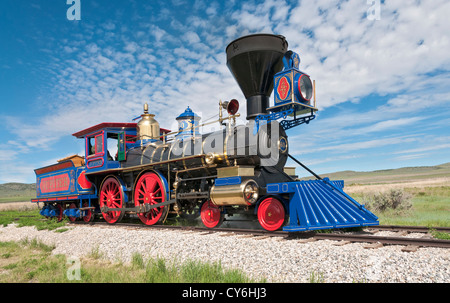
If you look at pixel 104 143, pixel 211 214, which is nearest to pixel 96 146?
pixel 104 143

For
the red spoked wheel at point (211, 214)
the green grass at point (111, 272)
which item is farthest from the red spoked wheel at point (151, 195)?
the green grass at point (111, 272)

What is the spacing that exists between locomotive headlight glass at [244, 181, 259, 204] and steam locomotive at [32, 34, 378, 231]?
0.9 inches

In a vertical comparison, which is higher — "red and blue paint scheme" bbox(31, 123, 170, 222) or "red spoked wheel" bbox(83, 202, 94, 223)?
"red and blue paint scheme" bbox(31, 123, 170, 222)

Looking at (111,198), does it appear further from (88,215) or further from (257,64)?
(257,64)

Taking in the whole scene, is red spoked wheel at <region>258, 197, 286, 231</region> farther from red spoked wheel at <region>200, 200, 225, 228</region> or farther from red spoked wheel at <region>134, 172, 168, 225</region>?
red spoked wheel at <region>134, 172, 168, 225</region>

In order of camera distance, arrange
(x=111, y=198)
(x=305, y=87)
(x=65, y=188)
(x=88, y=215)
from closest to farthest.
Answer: (x=305, y=87), (x=111, y=198), (x=88, y=215), (x=65, y=188)

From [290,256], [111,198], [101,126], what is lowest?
[290,256]

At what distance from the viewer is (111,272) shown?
4.38 metres

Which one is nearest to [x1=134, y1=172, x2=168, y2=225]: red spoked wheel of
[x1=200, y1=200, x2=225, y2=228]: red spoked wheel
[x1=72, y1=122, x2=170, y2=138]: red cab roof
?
[x1=200, y1=200, x2=225, y2=228]: red spoked wheel

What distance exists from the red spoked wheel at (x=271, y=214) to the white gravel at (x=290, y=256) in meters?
0.80

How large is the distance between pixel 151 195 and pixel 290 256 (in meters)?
5.73

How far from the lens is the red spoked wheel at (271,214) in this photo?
6.49 metres

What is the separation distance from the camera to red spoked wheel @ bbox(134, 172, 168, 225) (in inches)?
351
